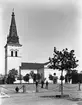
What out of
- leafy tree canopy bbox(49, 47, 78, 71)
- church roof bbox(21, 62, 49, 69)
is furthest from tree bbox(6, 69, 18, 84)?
leafy tree canopy bbox(49, 47, 78, 71)

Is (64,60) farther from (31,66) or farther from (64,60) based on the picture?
(31,66)

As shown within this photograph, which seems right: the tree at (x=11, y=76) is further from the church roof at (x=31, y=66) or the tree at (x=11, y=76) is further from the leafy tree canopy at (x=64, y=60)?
the leafy tree canopy at (x=64, y=60)

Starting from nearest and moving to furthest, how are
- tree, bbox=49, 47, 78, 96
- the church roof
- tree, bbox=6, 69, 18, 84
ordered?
tree, bbox=49, 47, 78, 96
tree, bbox=6, 69, 18, 84
the church roof

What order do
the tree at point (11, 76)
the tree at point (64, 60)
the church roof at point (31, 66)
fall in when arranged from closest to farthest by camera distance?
1. the tree at point (64, 60)
2. the tree at point (11, 76)
3. the church roof at point (31, 66)

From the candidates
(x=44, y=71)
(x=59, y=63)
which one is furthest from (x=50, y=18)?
(x=44, y=71)

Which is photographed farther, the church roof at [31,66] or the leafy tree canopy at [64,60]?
the church roof at [31,66]

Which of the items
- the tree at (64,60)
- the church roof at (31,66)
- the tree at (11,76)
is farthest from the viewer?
the church roof at (31,66)

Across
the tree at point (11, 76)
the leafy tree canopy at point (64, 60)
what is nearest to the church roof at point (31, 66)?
the tree at point (11, 76)

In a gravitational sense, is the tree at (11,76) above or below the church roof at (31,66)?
below

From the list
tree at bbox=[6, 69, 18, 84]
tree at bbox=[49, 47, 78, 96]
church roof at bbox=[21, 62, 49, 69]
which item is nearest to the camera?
tree at bbox=[49, 47, 78, 96]

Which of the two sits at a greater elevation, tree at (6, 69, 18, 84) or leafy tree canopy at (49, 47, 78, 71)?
leafy tree canopy at (49, 47, 78, 71)

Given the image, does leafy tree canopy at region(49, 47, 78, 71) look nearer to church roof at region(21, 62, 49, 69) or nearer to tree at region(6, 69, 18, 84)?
tree at region(6, 69, 18, 84)

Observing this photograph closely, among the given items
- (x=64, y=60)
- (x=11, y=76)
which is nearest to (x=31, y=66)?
(x=11, y=76)

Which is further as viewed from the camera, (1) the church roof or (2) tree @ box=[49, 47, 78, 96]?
(1) the church roof
